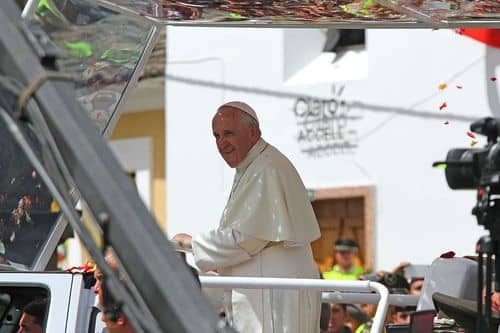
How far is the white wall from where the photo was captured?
53.4ft

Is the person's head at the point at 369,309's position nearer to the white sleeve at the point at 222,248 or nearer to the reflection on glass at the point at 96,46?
the reflection on glass at the point at 96,46

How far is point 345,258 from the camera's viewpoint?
15.1 metres

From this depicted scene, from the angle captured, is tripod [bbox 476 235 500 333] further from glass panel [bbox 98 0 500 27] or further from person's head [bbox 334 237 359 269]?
person's head [bbox 334 237 359 269]

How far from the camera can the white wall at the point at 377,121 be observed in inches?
640

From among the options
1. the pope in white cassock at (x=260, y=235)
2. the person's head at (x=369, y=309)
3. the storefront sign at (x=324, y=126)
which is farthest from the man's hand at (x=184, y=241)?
the storefront sign at (x=324, y=126)

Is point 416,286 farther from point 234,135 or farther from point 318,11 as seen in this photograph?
point 318,11

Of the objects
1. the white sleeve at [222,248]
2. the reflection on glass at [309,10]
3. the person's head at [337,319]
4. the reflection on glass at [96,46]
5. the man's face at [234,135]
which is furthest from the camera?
the person's head at [337,319]

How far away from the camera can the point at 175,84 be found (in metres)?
20.2

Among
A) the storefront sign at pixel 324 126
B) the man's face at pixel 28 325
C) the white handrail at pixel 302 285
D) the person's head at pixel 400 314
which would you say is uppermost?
the storefront sign at pixel 324 126

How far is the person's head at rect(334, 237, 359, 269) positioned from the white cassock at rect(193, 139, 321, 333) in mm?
7964

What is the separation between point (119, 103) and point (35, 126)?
4872mm

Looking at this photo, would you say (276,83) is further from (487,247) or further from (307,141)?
(487,247)

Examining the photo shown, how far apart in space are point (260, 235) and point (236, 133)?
658 mm

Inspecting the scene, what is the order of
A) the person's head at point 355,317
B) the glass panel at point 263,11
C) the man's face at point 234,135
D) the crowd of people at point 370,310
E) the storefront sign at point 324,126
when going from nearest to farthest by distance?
the glass panel at point 263,11 < the man's face at point 234,135 < the crowd of people at point 370,310 < the person's head at point 355,317 < the storefront sign at point 324,126
